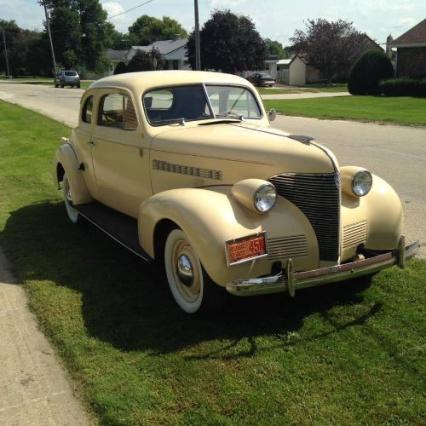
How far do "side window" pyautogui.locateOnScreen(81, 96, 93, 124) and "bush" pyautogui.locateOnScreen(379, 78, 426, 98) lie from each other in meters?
27.8

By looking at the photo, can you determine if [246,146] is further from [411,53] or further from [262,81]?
[262,81]

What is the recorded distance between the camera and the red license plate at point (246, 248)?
11.6 ft

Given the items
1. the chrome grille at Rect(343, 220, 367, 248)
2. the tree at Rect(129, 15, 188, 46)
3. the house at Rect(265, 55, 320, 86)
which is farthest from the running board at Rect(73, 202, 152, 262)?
the tree at Rect(129, 15, 188, 46)

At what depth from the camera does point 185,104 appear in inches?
202

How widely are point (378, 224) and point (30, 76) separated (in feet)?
304

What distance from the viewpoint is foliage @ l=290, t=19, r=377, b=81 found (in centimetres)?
5456

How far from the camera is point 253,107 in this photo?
18.2 feet

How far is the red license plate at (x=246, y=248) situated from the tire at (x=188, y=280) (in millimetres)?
295

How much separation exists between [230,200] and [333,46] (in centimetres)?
5469

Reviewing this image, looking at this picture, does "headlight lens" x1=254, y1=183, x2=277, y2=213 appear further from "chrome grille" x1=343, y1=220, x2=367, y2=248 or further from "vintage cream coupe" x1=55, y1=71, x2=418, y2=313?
"chrome grille" x1=343, y1=220, x2=367, y2=248

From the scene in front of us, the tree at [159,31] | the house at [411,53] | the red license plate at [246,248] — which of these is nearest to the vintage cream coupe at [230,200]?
the red license plate at [246,248]

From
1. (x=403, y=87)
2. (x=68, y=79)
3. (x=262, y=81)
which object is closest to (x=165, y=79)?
(x=403, y=87)

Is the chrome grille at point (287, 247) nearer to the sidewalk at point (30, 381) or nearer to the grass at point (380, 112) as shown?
the sidewalk at point (30, 381)

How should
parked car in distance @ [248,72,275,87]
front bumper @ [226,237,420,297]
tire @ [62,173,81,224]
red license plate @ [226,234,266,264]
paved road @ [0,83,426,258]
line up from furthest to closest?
parked car in distance @ [248,72,275,87] → paved road @ [0,83,426,258] → tire @ [62,173,81,224] → red license plate @ [226,234,266,264] → front bumper @ [226,237,420,297]
